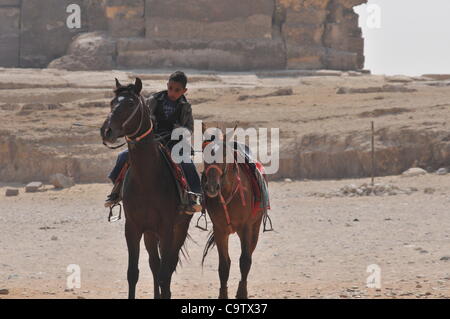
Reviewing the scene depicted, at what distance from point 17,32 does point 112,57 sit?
3833 millimetres

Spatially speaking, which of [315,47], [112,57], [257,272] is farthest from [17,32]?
[257,272]

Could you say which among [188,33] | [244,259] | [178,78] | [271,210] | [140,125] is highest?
[188,33]

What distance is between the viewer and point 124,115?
26.8 feet

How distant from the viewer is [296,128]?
2086cm

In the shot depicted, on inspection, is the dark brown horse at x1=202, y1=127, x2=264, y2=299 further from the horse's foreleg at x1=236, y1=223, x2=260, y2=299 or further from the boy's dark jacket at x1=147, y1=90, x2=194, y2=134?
the boy's dark jacket at x1=147, y1=90, x2=194, y2=134

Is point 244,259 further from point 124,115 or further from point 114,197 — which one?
point 124,115

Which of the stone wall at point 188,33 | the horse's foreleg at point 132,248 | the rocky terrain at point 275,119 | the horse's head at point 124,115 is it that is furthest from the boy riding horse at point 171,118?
the stone wall at point 188,33

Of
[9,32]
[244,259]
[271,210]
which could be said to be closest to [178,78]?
[244,259]

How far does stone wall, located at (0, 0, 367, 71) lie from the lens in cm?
2880

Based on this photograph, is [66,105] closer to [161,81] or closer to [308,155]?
[161,81]

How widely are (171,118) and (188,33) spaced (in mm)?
A: 20451

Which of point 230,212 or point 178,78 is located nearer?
point 230,212

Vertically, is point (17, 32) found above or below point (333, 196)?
above

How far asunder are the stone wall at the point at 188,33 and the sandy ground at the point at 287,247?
10.3 metres
